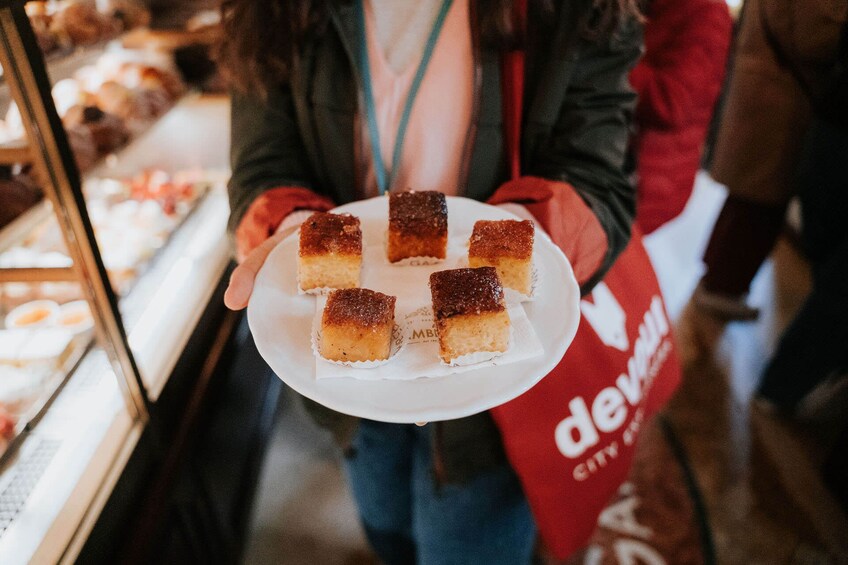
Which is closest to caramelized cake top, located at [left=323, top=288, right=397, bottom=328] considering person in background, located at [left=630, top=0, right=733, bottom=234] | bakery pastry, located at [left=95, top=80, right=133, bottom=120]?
person in background, located at [left=630, top=0, right=733, bottom=234]

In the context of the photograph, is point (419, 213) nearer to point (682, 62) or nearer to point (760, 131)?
point (682, 62)

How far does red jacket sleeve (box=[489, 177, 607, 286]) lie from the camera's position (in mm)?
1289

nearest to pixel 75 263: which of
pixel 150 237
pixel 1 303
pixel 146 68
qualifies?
pixel 1 303

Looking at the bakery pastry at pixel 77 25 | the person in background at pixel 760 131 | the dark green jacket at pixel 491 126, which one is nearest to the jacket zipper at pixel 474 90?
the dark green jacket at pixel 491 126

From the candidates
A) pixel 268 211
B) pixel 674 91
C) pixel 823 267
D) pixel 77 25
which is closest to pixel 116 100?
pixel 77 25

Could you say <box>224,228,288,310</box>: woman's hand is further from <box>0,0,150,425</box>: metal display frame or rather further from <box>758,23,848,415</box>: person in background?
<box>758,23,848,415</box>: person in background

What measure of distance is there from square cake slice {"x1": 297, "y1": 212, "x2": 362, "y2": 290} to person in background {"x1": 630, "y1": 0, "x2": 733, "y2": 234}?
1195 mm

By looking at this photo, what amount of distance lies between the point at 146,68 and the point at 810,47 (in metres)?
2.92

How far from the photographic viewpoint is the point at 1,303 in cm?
179

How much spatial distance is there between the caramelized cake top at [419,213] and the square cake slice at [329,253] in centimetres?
9

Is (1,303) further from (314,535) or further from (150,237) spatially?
(314,535)

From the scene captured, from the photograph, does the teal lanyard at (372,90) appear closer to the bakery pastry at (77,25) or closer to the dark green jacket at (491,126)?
the dark green jacket at (491,126)

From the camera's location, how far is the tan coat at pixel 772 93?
2451 mm

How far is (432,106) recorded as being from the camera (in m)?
1.38
